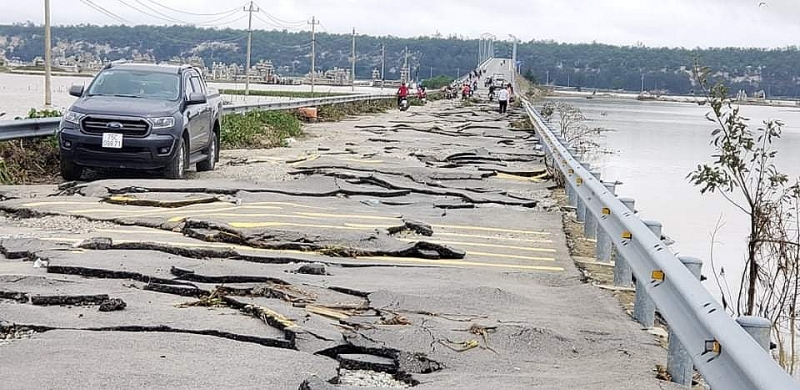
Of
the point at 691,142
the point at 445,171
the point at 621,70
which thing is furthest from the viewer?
the point at 621,70

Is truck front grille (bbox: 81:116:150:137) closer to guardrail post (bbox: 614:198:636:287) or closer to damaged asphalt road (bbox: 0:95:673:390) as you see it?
damaged asphalt road (bbox: 0:95:673:390)

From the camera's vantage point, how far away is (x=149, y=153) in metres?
15.2

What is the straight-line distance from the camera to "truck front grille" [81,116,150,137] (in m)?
15.1

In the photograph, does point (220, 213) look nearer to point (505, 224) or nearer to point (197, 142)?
point (505, 224)

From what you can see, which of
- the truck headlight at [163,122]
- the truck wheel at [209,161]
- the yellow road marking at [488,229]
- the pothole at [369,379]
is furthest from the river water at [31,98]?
the pothole at [369,379]

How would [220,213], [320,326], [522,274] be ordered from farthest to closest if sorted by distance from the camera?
[220,213] < [522,274] < [320,326]

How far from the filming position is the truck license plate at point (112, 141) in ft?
49.2

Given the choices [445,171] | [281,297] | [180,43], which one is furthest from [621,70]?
[281,297]

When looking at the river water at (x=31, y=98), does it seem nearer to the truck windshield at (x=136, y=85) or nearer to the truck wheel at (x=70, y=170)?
the truck windshield at (x=136, y=85)

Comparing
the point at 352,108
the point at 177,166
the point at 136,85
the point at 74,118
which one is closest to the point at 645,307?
the point at 177,166

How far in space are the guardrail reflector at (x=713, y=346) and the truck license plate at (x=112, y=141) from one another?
36.9ft

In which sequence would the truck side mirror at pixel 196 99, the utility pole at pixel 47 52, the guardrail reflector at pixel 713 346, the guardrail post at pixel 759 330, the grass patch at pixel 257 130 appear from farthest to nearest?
the utility pole at pixel 47 52 → the grass patch at pixel 257 130 → the truck side mirror at pixel 196 99 → the guardrail reflector at pixel 713 346 → the guardrail post at pixel 759 330

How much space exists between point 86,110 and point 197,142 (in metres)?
2.18

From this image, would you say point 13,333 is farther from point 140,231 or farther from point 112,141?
point 112,141
